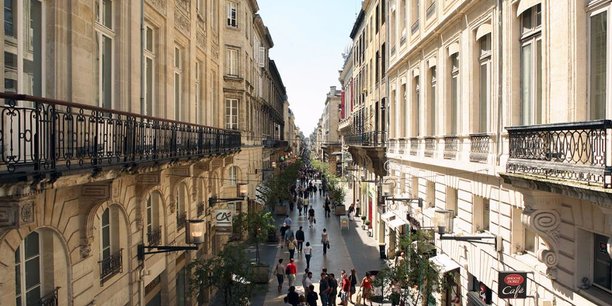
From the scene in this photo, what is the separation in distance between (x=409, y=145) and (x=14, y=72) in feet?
52.6

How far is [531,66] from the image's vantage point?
33.3ft

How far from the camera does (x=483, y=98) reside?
13.0m

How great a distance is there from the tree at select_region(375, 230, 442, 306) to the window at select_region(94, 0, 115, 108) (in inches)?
352

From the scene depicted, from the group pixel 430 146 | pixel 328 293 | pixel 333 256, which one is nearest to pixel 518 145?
pixel 430 146

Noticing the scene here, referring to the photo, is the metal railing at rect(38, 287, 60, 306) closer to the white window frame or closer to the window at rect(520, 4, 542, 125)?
the white window frame

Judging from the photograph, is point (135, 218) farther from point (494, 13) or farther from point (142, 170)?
point (494, 13)

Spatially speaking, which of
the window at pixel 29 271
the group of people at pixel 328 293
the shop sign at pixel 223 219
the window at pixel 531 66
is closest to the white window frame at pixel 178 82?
the shop sign at pixel 223 219

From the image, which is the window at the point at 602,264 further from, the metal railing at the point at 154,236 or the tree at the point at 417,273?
the metal railing at the point at 154,236

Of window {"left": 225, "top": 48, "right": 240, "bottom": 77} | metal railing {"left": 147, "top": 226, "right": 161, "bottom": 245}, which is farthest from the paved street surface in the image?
window {"left": 225, "top": 48, "right": 240, "bottom": 77}

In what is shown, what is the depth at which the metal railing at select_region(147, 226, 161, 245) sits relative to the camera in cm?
1302

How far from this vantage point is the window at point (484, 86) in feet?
40.8

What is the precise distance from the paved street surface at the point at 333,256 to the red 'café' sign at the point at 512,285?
1113 centimetres

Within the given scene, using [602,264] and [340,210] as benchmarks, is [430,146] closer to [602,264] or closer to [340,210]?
[602,264]

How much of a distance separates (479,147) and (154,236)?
8.28 metres
